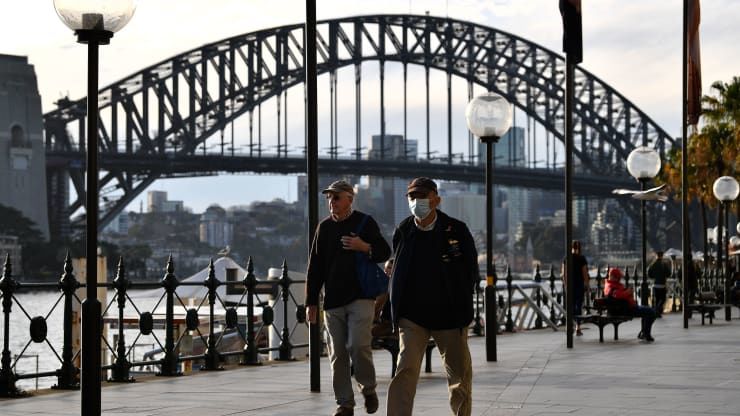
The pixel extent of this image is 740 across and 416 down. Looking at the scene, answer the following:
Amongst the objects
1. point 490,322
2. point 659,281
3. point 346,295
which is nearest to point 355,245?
point 346,295

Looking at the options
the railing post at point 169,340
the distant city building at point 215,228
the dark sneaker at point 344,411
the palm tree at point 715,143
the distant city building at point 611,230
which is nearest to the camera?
the dark sneaker at point 344,411

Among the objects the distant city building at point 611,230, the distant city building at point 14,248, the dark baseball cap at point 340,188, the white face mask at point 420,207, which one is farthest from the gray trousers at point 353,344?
the distant city building at point 611,230

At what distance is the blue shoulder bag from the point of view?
8312mm

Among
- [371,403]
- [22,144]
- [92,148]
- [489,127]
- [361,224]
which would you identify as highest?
[22,144]

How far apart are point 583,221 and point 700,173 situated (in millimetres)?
38984

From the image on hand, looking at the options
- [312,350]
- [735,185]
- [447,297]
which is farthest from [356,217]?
[735,185]

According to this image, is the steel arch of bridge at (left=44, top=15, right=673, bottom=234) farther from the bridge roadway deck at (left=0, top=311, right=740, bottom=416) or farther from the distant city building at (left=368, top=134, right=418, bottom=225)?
the bridge roadway deck at (left=0, top=311, right=740, bottom=416)

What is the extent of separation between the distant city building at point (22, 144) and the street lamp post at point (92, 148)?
5446cm

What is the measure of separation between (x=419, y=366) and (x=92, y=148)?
87.4 inches

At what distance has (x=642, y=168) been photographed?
19.5 m

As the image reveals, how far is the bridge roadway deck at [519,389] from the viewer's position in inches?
346

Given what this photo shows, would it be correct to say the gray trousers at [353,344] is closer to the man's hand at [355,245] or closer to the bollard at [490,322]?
the man's hand at [355,245]

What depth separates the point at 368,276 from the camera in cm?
834

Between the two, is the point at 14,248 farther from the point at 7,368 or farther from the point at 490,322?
the point at 7,368
